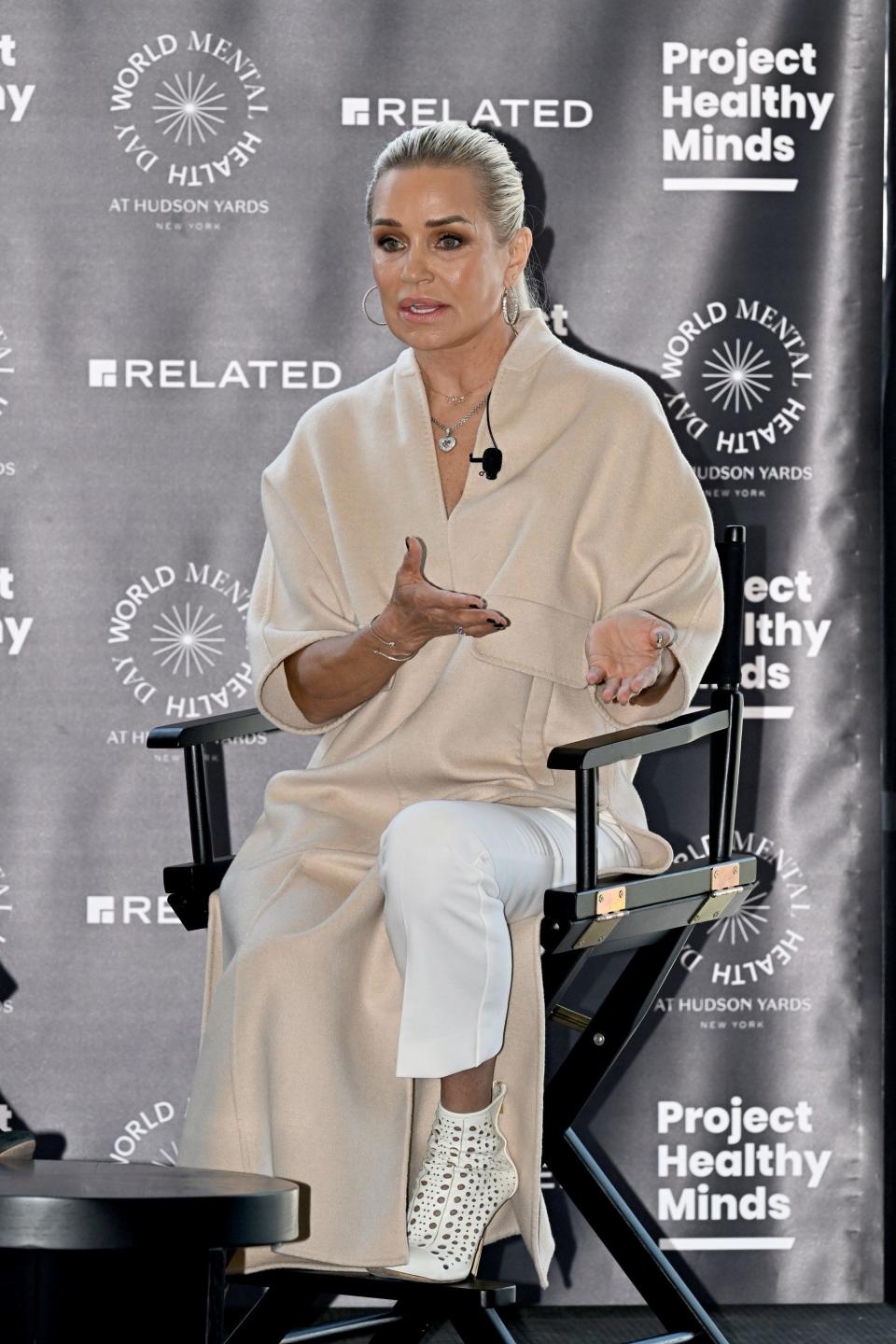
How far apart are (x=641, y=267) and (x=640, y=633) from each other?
1.33 metres

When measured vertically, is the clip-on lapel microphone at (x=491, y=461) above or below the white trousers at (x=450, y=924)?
above

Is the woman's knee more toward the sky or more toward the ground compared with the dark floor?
more toward the sky

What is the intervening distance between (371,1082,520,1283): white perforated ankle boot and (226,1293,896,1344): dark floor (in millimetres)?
1034

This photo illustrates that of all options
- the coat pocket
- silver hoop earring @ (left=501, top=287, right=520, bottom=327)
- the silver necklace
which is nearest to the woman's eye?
silver hoop earring @ (left=501, top=287, right=520, bottom=327)

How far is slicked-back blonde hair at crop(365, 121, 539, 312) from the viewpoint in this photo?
8.15 ft

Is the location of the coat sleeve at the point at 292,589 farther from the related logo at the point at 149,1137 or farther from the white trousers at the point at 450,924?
the related logo at the point at 149,1137

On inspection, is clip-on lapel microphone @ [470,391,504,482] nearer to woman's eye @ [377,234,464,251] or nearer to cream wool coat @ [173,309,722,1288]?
cream wool coat @ [173,309,722,1288]

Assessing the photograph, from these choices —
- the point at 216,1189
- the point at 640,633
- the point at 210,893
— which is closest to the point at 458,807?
the point at 640,633

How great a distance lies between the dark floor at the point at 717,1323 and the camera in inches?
121

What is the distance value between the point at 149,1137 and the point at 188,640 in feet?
3.34

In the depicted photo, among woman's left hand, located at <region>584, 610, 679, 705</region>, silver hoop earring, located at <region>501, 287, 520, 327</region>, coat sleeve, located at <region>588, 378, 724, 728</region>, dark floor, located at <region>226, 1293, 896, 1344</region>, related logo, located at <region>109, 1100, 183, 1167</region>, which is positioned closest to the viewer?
woman's left hand, located at <region>584, 610, 679, 705</region>

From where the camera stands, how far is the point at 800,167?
3340 mm

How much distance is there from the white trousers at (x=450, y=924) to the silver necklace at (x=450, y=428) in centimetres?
66

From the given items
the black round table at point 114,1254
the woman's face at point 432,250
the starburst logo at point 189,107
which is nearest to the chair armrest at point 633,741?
the woman's face at point 432,250
